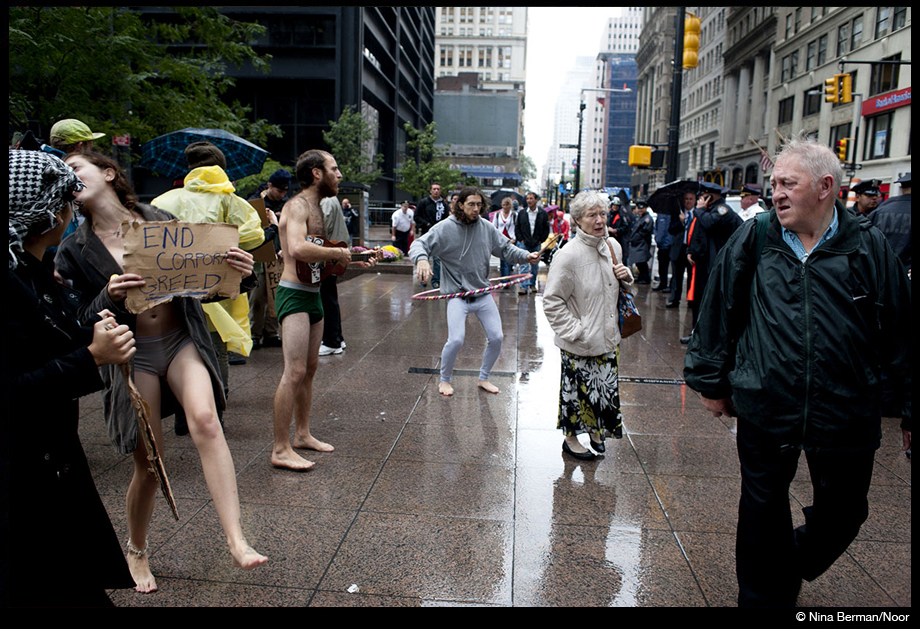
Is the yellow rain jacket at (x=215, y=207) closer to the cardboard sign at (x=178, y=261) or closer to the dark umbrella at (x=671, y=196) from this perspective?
the cardboard sign at (x=178, y=261)

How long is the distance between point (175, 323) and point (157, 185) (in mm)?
43451

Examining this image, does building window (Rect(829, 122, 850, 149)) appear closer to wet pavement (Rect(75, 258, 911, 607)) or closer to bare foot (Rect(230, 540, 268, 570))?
wet pavement (Rect(75, 258, 911, 607))

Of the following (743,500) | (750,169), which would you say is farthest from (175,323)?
(750,169)

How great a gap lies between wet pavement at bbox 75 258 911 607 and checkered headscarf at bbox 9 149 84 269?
Result: 5.87ft

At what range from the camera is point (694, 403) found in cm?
645

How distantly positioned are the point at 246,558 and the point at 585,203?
319 centimetres

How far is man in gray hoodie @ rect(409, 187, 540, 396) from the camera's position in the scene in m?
6.34

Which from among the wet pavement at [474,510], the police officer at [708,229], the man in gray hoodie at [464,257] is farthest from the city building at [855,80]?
the wet pavement at [474,510]

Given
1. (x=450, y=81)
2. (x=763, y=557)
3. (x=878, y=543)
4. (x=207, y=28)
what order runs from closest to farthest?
1. (x=763, y=557)
2. (x=878, y=543)
3. (x=207, y=28)
4. (x=450, y=81)

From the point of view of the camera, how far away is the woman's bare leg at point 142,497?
3131mm

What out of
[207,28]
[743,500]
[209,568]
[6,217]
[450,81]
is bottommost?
[209,568]

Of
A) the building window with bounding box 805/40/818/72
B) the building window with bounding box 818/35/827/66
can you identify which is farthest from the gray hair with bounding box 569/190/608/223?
the building window with bounding box 805/40/818/72
